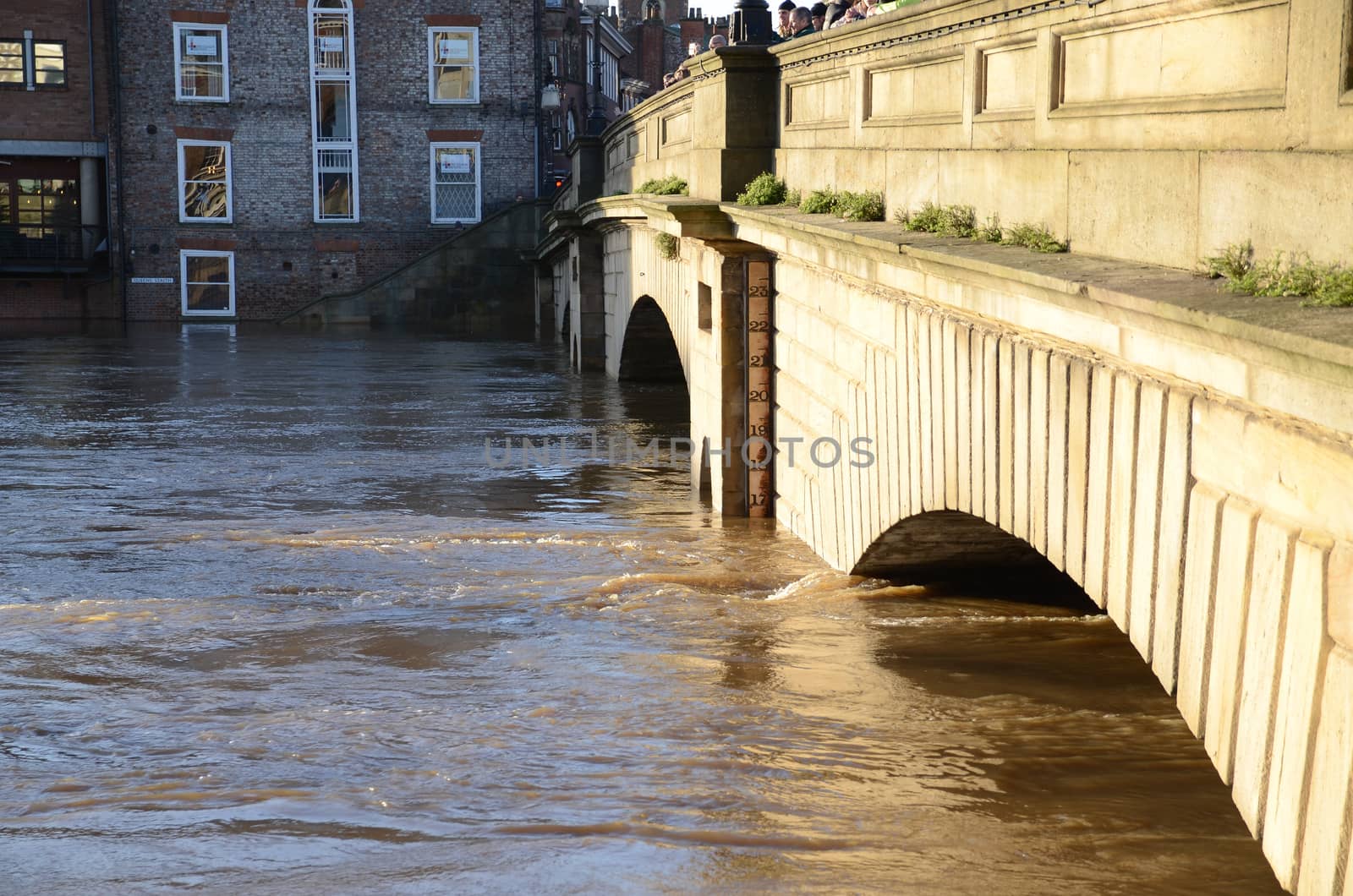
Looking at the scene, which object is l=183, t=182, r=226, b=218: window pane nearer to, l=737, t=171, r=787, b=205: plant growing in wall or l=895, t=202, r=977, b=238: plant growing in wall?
l=737, t=171, r=787, b=205: plant growing in wall

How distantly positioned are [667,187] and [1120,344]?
10.3m

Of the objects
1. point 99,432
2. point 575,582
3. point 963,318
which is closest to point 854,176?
point 963,318

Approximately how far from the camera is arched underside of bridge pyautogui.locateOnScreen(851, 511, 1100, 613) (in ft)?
29.2

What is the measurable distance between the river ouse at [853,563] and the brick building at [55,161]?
22951 millimetres

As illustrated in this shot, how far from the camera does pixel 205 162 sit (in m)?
37.1

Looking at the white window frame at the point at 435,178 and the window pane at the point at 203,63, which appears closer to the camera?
the window pane at the point at 203,63

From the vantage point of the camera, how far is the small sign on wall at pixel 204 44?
36688 millimetres

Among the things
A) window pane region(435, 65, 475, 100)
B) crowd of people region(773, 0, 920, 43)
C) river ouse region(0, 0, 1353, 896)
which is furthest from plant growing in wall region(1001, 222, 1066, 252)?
window pane region(435, 65, 475, 100)

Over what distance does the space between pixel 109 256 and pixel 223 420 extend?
64.3ft

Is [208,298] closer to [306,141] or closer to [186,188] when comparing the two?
[186,188]

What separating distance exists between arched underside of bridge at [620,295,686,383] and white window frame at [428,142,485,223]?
51.0 feet

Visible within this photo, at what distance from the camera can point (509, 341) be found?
33219 millimetres

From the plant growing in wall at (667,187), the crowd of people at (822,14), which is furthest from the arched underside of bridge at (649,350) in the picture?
the crowd of people at (822,14)

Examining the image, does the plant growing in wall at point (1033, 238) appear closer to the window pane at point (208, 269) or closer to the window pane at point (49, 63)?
the window pane at point (208, 269)
